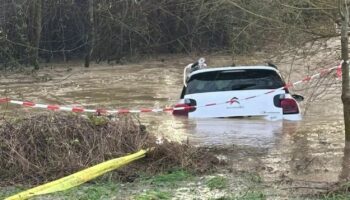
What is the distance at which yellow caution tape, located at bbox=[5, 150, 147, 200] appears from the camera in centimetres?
624

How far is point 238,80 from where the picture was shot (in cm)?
1097

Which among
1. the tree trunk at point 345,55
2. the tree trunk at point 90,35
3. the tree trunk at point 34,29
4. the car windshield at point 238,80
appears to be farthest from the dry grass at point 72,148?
the tree trunk at point 90,35

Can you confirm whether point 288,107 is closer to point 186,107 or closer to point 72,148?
point 186,107

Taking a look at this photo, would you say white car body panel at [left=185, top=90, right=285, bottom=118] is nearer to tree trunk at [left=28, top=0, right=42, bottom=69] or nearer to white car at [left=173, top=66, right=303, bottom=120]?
white car at [left=173, top=66, right=303, bottom=120]

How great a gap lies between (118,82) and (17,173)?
590 inches

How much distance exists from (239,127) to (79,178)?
472cm

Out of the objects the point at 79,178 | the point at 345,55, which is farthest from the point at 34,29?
the point at 79,178

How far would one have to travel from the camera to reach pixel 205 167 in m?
7.66

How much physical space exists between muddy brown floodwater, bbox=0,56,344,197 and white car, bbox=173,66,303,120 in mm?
226

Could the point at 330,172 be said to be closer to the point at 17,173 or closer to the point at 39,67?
the point at 17,173

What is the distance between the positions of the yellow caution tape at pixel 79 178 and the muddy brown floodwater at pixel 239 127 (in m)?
1.52

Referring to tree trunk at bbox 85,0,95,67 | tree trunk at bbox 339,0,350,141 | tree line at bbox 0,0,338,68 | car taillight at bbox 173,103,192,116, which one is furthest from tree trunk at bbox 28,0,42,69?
tree trunk at bbox 339,0,350,141

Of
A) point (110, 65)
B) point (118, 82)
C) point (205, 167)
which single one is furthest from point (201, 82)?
point (110, 65)

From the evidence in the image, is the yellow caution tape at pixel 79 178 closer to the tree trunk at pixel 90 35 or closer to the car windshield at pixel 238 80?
the car windshield at pixel 238 80
